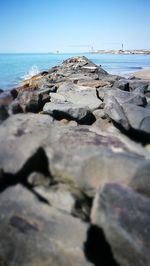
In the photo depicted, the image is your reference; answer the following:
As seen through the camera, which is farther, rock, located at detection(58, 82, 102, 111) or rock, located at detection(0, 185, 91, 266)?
rock, located at detection(58, 82, 102, 111)

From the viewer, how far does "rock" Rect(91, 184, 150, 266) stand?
9.90 ft

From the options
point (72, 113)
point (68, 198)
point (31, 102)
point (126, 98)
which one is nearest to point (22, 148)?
point (68, 198)

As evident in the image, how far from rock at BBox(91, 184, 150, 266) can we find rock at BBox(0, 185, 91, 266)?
0.94 ft

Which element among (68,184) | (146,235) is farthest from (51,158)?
(146,235)

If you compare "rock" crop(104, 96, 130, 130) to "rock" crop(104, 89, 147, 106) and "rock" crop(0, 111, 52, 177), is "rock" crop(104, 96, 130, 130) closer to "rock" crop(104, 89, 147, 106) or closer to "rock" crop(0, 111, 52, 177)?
"rock" crop(104, 89, 147, 106)

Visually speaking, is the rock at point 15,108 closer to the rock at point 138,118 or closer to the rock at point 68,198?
the rock at point 138,118

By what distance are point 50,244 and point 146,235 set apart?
992mm

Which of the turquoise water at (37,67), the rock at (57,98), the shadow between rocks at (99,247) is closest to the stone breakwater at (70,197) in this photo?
the shadow between rocks at (99,247)

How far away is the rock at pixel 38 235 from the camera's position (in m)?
3.05

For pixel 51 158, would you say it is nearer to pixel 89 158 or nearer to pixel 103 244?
pixel 89 158

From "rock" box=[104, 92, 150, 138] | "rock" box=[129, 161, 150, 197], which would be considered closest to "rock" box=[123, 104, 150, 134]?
"rock" box=[104, 92, 150, 138]

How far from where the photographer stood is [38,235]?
10.5 feet

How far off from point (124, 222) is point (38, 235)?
93 cm

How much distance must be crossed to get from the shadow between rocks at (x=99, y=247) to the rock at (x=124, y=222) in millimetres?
58
